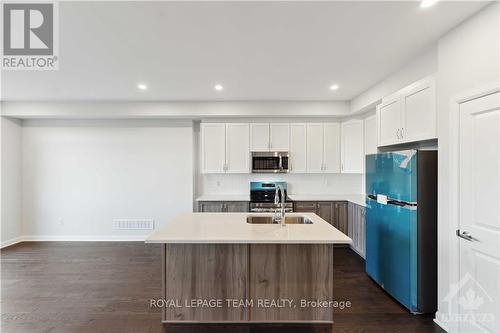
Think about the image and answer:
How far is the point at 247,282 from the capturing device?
7.55 ft

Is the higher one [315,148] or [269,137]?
[269,137]

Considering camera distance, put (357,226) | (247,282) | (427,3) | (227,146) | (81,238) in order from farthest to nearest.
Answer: (81,238) → (227,146) → (357,226) → (247,282) → (427,3)

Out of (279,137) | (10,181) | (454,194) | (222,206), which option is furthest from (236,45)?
(10,181)

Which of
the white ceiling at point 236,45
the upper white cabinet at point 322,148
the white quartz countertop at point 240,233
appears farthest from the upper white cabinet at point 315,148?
the white quartz countertop at point 240,233

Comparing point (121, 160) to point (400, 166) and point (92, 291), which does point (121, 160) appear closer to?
point (92, 291)

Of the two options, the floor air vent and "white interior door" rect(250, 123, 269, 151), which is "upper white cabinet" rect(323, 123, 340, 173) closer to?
"white interior door" rect(250, 123, 269, 151)

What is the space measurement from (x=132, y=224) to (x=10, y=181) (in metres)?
2.45

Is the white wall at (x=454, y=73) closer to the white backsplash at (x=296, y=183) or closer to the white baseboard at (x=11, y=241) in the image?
the white backsplash at (x=296, y=183)

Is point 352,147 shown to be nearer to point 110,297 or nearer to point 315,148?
point 315,148

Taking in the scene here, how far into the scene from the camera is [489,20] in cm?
189

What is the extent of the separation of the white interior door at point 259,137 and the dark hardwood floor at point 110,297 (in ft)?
7.78

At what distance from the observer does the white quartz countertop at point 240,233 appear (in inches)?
81.0

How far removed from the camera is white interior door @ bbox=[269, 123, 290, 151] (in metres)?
4.84

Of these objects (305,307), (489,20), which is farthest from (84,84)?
(489,20)
